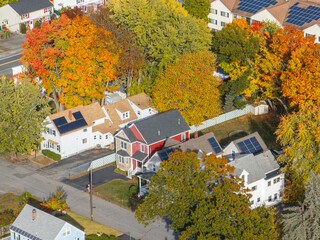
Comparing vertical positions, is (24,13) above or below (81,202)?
above

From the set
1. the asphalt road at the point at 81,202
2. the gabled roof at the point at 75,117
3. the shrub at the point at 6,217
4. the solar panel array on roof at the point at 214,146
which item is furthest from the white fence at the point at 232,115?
the shrub at the point at 6,217

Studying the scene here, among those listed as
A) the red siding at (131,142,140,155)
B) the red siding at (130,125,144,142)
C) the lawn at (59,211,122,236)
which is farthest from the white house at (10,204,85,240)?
the red siding at (130,125,144,142)

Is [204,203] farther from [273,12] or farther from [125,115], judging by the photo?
[273,12]

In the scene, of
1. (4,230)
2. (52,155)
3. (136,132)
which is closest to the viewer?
(4,230)

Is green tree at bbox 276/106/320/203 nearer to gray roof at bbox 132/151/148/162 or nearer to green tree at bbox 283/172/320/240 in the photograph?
green tree at bbox 283/172/320/240

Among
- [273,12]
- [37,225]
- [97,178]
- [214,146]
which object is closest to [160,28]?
[214,146]

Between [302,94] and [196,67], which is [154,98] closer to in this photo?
[196,67]

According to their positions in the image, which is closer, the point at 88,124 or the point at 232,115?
the point at 88,124
